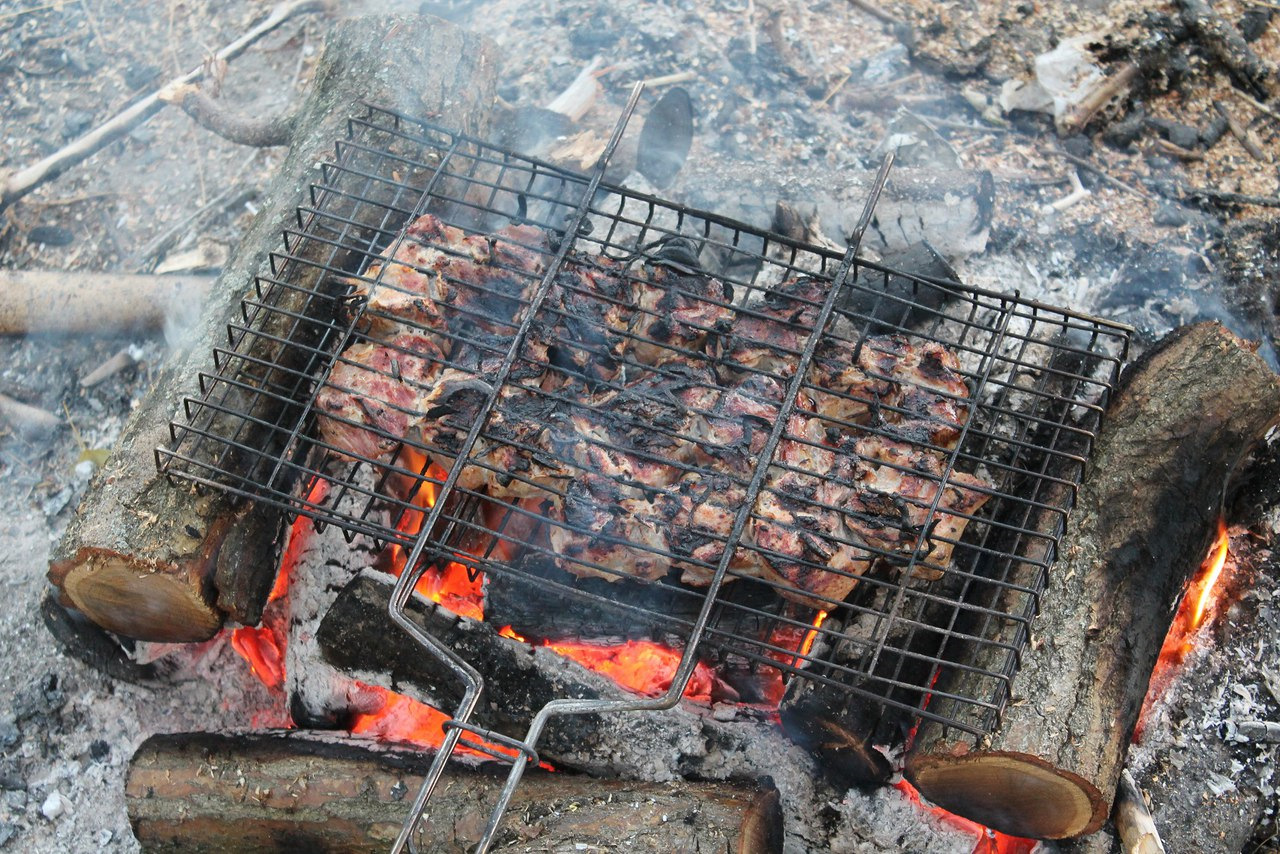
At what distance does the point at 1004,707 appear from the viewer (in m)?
2.96

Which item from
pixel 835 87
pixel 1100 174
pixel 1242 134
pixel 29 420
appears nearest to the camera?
pixel 29 420

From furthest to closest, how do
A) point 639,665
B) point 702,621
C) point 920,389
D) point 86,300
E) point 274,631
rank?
point 86,300 < point 274,631 < point 639,665 < point 920,389 < point 702,621

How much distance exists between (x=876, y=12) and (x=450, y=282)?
155 inches

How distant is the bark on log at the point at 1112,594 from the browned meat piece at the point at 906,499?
383 millimetres

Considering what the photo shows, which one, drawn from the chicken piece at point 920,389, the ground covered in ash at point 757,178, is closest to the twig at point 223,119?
the ground covered in ash at point 757,178

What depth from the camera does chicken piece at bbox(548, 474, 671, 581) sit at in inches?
122

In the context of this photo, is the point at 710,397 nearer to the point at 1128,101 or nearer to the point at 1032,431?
the point at 1032,431

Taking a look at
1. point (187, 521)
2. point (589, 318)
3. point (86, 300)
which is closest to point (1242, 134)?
point (589, 318)

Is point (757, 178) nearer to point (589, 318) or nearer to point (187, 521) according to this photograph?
point (589, 318)

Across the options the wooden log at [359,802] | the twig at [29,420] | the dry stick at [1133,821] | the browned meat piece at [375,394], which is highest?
the browned meat piece at [375,394]

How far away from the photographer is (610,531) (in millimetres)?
3127

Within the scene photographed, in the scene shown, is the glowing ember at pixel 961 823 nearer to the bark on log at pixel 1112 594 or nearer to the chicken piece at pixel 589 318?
the bark on log at pixel 1112 594

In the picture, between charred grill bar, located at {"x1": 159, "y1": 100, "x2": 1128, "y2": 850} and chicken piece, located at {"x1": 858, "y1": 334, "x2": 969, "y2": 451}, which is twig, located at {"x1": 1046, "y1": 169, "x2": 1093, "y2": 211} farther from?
chicken piece, located at {"x1": 858, "y1": 334, "x2": 969, "y2": 451}

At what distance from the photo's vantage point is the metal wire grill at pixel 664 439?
123 inches
